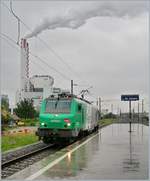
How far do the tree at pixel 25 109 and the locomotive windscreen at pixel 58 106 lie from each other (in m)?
72.3

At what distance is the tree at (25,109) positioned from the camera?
100281mm

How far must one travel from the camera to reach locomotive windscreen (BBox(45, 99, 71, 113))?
2712cm

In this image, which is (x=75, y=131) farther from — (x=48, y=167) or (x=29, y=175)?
(x=29, y=175)

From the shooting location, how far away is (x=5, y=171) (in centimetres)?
1573

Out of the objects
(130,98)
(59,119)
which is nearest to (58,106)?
(59,119)

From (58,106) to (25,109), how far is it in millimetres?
75568

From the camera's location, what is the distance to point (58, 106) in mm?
27266

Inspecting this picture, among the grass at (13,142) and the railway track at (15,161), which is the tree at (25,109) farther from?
the railway track at (15,161)

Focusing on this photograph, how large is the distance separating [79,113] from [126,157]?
35.4 feet

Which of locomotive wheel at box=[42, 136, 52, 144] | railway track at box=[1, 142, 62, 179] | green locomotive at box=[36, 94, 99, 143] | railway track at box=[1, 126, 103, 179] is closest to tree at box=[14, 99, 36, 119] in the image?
locomotive wheel at box=[42, 136, 52, 144]

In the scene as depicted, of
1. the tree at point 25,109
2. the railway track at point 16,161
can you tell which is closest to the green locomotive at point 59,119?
the railway track at point 16,161

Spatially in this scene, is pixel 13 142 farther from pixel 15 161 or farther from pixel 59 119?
pixel 15 161

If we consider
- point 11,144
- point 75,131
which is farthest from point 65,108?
point 11,144

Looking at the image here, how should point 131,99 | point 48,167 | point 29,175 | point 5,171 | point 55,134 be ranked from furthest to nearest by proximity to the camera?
point 131,99
point 55,134
point 5,171
point 48,167
point 29,175
